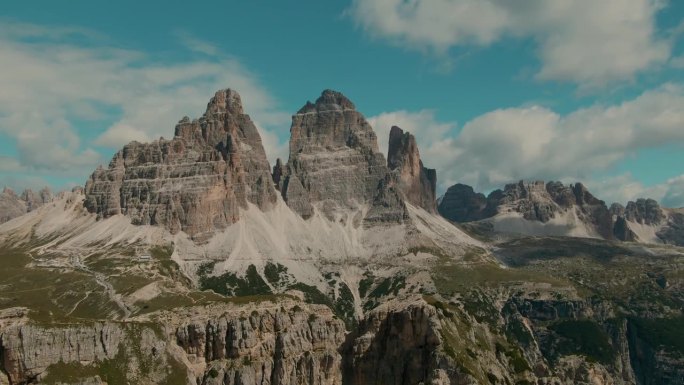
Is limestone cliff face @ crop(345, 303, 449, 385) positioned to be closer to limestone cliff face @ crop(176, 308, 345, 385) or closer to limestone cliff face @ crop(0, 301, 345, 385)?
limestone cliff face @ crop(0, 301, 345, 385)

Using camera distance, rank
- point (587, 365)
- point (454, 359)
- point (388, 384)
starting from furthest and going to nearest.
Answer: point (587, 365) → point (388, 384) → point (454, 359)

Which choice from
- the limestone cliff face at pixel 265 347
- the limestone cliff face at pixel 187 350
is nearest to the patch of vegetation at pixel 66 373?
the limestone cliff face at pixel 187 350

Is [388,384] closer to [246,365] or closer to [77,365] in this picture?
[246,365]

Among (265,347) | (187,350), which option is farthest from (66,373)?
(265,347)

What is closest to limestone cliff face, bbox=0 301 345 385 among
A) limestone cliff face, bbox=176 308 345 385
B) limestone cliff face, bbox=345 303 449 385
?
limestone cliff face, bbox=176 308 345 385

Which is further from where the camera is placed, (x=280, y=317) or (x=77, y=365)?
(x=280, y=317)

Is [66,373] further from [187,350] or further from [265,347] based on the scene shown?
[265,347]

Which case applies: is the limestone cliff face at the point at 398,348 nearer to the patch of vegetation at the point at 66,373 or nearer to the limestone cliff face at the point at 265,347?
the limestone cliff face at the point at 265,347

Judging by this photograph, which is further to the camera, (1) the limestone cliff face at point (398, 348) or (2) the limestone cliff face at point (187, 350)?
(2) the limestone cliff face at point (187, 350)

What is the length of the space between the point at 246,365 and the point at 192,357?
51.7 ft

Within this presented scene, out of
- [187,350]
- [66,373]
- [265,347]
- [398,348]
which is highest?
[187,350]

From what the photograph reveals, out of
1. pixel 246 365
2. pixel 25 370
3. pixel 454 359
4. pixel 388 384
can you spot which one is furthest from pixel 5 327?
pixel 454 359

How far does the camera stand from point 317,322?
642 ft

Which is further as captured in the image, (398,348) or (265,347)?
(265,347)
